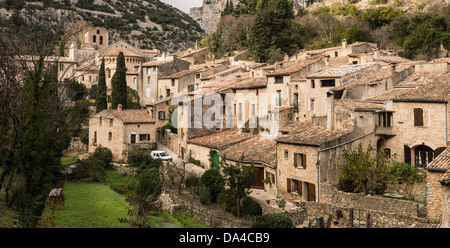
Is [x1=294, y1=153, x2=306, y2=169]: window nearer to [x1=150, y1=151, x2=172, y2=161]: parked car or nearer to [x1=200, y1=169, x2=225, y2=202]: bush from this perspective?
[x1=200, y1=169, x2=225, y2=202]: bush

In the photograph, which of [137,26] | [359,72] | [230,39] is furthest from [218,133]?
[137,26]

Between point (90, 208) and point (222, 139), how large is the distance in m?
12.0

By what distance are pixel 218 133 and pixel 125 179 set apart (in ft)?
31.0

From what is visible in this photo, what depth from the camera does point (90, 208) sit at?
30.3 m

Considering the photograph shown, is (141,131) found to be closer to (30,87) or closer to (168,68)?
(168,68)

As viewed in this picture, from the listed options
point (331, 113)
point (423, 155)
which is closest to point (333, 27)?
point (331, 113)

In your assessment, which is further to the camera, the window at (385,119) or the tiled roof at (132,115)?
the tiled roof at (132,115)

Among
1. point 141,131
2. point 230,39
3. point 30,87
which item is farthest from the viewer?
point 230,39

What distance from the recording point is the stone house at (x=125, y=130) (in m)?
42.6

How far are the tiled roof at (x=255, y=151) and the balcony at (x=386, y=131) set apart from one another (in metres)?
6.73

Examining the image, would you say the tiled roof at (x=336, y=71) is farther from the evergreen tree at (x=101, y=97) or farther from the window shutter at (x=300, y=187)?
the evergreen tree at (x=101, y=97)

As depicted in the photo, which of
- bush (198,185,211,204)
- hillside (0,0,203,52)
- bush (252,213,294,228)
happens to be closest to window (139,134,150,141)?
bush (198,185,211,204)

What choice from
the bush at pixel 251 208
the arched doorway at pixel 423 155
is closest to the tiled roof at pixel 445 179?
the arched doorway at pixel 423 155
